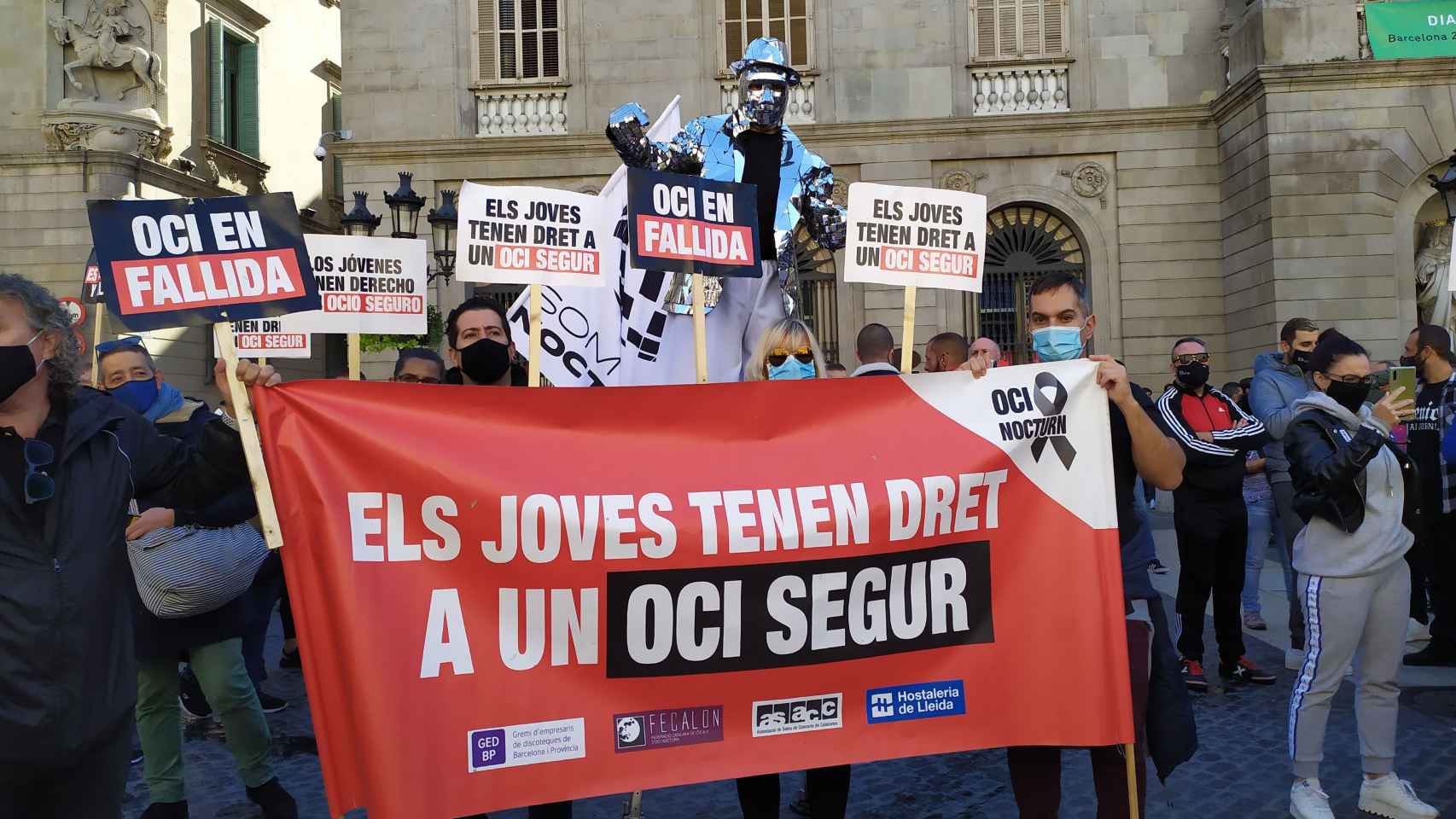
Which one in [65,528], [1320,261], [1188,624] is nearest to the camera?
[65,528]

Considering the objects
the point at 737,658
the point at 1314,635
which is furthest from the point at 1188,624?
the point at 737,658

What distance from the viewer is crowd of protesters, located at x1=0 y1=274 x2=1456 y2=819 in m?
2.73

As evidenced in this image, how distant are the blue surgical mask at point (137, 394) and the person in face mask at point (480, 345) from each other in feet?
5.13

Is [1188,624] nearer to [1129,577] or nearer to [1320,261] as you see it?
[1129,577]

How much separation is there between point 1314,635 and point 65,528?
4.39 m

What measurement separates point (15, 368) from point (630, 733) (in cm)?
190

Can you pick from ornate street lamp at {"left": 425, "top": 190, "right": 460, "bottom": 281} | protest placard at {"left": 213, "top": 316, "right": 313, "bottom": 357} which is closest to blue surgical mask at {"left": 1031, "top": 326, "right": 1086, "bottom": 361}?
protest placard at {"left": 213, "top": 316, "right": 313, "bottom": 357}

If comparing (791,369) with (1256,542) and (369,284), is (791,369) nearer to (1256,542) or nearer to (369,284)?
(369,284)

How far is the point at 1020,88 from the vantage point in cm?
1811

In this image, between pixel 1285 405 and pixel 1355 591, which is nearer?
pixel 1355 591

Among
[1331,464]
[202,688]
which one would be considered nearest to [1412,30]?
[1331,464]

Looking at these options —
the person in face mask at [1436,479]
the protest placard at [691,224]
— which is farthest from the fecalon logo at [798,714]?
the person in face mask at [1436,479]

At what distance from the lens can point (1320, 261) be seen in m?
15.8

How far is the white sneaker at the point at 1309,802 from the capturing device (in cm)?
429
